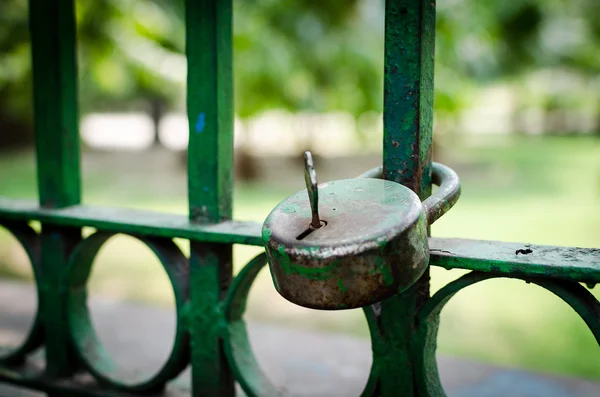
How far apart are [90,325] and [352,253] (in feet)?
3.63

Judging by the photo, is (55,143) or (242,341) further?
(55,143)

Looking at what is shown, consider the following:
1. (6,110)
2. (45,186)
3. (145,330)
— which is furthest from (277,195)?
(6,110)

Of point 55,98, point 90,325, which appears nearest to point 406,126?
point 55,98

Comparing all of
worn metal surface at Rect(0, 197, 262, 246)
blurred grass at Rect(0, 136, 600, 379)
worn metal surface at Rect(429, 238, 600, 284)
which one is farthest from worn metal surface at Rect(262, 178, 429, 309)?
blurred grass at Rect(0, 136, 600, 379)

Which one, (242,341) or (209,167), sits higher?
(209,167)

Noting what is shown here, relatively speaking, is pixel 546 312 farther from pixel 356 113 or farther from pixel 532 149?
pixel 532 149

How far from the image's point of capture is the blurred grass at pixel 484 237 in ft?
11.3

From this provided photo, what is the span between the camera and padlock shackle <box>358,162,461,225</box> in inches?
43.8

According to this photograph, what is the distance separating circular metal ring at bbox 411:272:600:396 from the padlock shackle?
6.6 inches

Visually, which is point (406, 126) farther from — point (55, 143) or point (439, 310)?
point (55, 143)

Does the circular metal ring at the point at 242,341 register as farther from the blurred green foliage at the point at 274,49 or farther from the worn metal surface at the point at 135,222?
the blurred green foliage at the point at 274,49

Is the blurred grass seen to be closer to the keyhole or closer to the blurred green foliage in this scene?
the blurred green foliage

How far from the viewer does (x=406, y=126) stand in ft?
4.13

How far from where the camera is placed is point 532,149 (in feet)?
60.7
